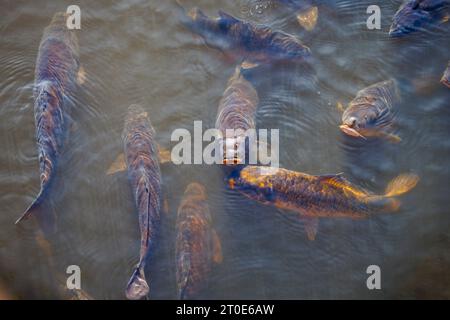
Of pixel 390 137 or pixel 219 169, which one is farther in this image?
pixel 390 137

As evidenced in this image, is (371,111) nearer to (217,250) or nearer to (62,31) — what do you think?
(217,250)

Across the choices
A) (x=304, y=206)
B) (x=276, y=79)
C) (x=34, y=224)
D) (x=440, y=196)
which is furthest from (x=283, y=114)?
(x=34, y=224)

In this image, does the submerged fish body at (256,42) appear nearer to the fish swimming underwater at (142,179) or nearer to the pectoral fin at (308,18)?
the pectoral fin at (308,18)

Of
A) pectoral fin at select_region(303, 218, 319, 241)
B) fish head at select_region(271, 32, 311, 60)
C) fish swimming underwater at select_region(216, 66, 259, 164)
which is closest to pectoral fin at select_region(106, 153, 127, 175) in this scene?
fish swimming underwater at select_region(216, 66, 259, 164)

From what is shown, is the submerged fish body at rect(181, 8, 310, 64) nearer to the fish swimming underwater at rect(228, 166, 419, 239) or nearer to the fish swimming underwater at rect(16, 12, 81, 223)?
the fish swimming underwater at rect(228, 166, 419, 239)

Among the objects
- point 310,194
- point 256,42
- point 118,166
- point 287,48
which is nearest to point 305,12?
point 287,48

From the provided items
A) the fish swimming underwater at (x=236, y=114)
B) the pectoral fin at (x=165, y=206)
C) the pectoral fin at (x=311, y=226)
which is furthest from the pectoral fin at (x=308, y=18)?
the pectoral fin at (x=165, y=206)

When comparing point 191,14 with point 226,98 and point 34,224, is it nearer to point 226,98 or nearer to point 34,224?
point 226,98
